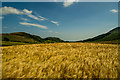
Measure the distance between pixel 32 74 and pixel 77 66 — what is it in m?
1.48

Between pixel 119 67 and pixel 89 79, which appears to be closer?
pixel 89 79

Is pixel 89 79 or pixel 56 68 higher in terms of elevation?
pixel 56 68

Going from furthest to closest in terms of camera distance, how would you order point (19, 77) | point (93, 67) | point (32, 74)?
point (93, 67) < point (32, 74) < point (19, 77)

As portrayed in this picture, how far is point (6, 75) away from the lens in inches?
90.6

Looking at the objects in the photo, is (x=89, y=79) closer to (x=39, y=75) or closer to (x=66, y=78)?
(x=66, y=78)

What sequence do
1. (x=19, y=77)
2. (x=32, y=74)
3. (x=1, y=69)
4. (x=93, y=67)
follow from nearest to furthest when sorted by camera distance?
1. (x=19, y=77)
2. (x=32, y=74)
3. (x=1, y=69)
4. (x=93, y=67)

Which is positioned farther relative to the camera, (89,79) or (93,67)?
(93,67)

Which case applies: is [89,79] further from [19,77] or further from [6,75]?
[6,75]

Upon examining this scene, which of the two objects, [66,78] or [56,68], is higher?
[56,68]

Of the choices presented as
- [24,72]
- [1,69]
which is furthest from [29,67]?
[1,69]

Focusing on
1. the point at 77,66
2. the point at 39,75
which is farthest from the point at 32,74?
the point at 77,66

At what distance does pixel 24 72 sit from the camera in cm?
244

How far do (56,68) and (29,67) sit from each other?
0.88 metres

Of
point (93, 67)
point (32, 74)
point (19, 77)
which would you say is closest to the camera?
point (19, 77)
